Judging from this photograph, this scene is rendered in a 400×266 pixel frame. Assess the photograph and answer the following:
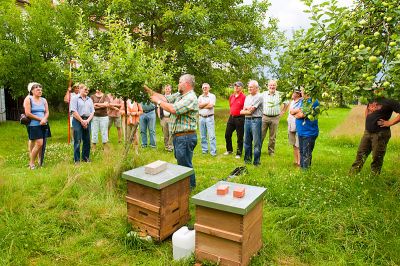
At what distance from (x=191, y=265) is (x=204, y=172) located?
3659 mm

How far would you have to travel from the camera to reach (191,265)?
3.76 m

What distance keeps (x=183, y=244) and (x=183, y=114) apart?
2.15 meters

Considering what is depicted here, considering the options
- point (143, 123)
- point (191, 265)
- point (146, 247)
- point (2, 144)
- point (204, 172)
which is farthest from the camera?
point (2, 144)

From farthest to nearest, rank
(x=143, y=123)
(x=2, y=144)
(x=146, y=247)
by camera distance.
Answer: (x=2, y=144) < (x=143, y=123) < (x=146, y=247)

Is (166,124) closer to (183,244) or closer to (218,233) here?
(183,244)

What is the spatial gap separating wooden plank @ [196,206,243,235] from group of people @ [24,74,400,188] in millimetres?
1384

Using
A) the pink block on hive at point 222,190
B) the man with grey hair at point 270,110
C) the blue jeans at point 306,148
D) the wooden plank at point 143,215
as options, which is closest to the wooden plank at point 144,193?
the wooden plank at point 143,215

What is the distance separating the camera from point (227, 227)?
3.49 metres

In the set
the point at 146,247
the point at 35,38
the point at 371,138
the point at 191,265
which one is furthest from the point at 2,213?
the point at 35,38

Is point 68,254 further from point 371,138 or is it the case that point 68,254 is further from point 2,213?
point 371,138

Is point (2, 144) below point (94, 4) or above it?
below

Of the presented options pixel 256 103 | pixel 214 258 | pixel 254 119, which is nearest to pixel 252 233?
pixel 214 258

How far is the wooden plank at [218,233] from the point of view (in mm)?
3411

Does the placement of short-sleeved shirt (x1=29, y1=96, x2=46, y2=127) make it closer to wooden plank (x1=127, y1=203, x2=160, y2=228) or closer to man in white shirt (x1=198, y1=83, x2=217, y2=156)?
man in white shirt (x1=198, y1=83, x2=217, y2=156)
